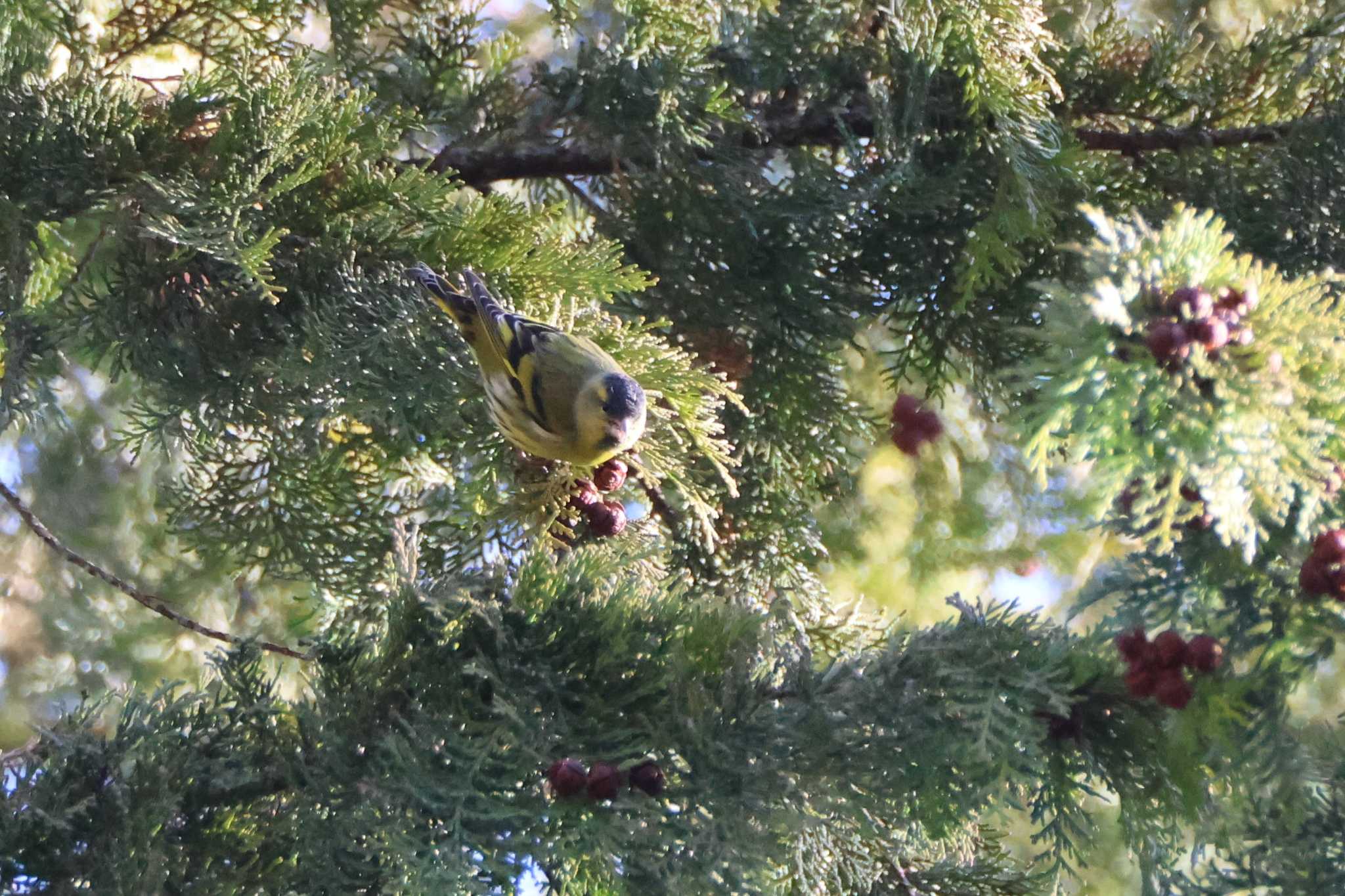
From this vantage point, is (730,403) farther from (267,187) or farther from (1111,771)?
(1111,771)

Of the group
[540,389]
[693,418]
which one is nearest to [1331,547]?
[693,418]

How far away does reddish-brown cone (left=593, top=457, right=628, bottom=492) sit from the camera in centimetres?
123

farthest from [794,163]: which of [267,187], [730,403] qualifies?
[267,187]

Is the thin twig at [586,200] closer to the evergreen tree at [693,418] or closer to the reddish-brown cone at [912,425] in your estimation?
the evergreen tree at [693,418]

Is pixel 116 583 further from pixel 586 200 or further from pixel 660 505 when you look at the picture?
pixel 586 200

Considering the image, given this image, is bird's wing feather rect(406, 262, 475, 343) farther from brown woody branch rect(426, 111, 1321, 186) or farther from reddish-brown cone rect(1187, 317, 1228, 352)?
reddish-brown cone rect(1187, 317, 1228, 352)

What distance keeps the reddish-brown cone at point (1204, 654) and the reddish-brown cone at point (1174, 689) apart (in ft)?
0.03

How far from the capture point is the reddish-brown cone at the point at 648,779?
0.82m

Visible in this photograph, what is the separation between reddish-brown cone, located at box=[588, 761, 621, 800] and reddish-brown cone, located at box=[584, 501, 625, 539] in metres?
0.40

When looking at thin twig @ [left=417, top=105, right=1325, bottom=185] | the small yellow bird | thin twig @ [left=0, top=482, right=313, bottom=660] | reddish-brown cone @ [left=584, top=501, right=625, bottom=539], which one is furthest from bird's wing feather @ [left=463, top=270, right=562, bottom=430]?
thin twig @ [left=0, top=482, right=313, bottom=660]

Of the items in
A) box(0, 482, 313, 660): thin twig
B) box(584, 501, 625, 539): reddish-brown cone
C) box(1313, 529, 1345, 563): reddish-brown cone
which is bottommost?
box(0, 482, 313, 660): thin twig

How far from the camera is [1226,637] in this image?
71cm

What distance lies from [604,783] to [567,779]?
27 millimetres

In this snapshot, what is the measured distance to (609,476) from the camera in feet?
4.03
